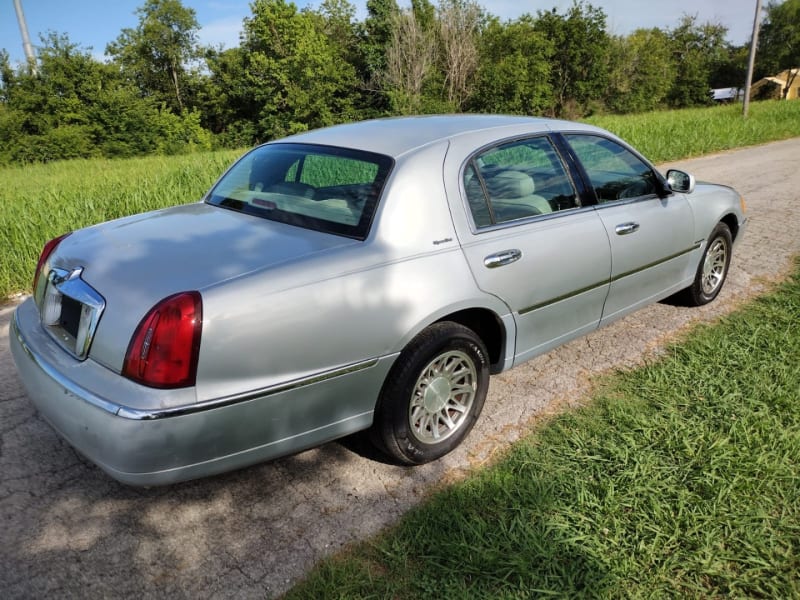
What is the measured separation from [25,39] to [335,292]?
35464 mm

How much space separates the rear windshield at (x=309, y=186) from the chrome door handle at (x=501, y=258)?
25.9 inches

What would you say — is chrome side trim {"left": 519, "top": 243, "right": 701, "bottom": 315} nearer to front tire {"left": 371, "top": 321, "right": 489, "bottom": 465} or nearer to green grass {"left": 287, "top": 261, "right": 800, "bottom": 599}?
front tire {"left": 371, "top": 321, "right": 489, "bottom": 465}

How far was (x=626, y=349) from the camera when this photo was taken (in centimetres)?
434

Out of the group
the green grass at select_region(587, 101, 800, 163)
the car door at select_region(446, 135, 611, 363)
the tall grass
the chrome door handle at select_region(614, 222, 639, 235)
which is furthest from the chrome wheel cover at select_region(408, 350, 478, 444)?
the green grass at select_region(587, 101, 800, 163)

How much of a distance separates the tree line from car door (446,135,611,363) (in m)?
30.4

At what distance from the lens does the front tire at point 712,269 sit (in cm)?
485

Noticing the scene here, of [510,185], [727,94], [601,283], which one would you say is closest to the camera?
[510,185]

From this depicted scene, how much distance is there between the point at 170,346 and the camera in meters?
2.18

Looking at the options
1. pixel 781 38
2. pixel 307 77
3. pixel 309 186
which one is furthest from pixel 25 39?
pixel 781 38

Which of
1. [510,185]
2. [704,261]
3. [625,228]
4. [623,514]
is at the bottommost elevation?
[623,514]

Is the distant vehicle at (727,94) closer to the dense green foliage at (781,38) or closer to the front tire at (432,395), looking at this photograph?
the dense green foliage at (781,38)

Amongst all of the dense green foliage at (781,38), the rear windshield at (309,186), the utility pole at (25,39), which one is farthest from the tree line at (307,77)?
the rear windshield at (309,186)

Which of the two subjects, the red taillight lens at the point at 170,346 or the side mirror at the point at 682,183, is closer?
the red taillight lens at the point at 170,346

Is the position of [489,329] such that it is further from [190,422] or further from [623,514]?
[190,422]
